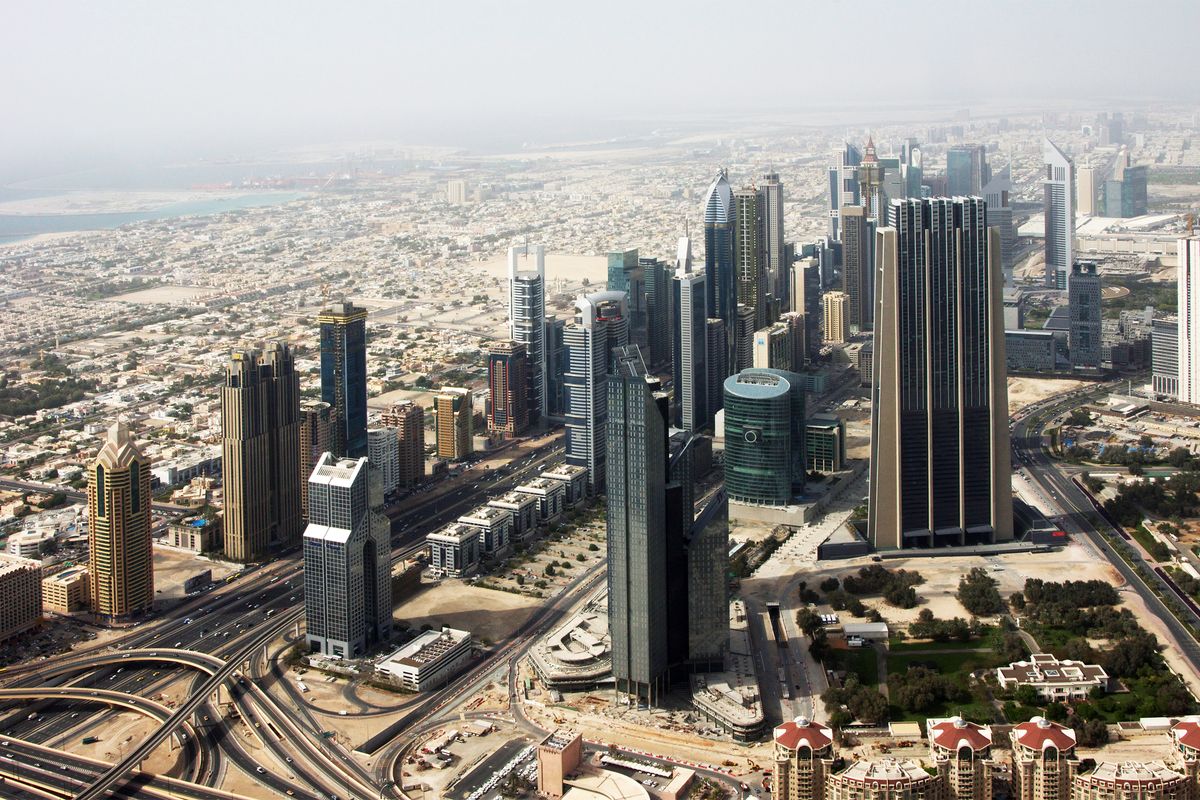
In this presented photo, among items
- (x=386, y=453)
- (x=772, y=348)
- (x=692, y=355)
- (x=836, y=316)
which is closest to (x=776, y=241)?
(x=836, y=316)

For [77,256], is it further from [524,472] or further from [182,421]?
[524,472]

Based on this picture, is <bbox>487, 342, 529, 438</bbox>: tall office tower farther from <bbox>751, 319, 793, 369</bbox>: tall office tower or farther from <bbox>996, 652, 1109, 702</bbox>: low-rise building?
<bbox>996, 652, 1109, 702</bbox>: low-rise building

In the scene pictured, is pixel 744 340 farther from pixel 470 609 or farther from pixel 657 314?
pixel 470 609

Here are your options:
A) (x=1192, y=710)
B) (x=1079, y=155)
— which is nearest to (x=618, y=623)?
(x=1192, y=710)

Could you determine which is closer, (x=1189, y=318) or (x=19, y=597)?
(x=19, y=597)

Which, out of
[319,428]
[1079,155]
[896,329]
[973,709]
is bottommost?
[973,709]

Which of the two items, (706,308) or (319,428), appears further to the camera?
(706,308)
